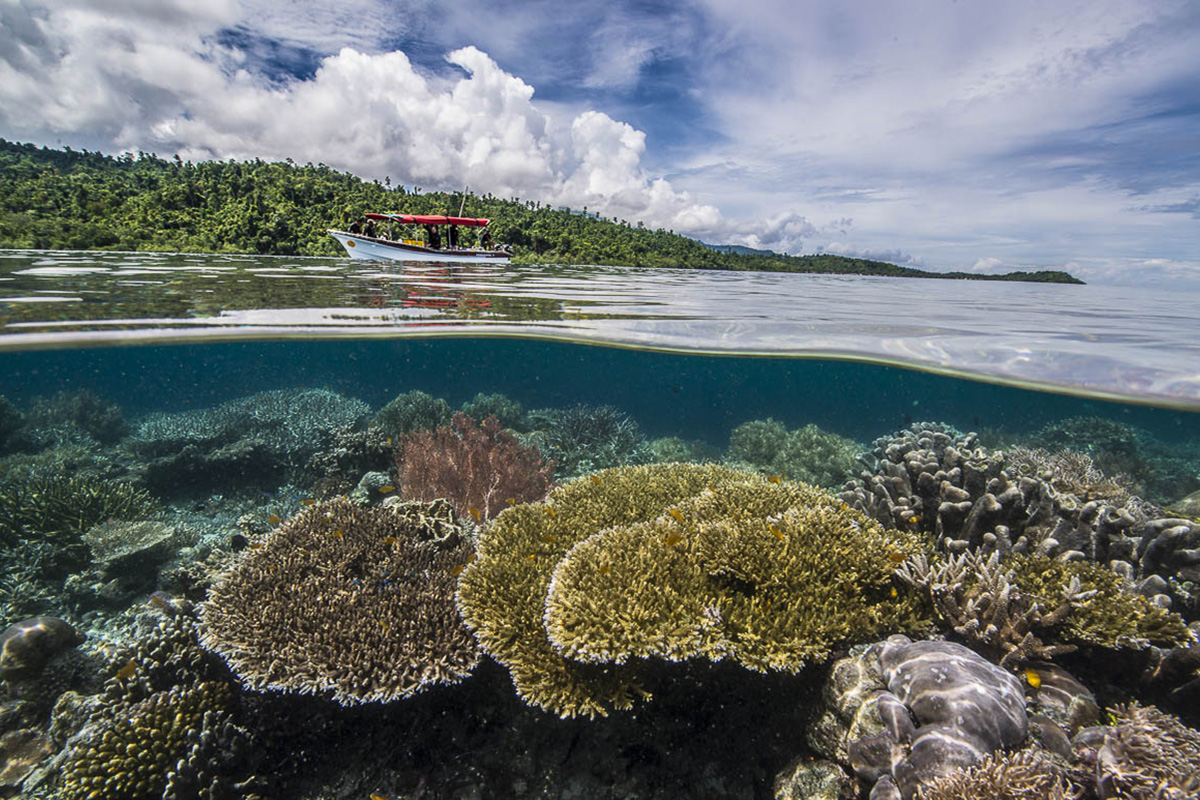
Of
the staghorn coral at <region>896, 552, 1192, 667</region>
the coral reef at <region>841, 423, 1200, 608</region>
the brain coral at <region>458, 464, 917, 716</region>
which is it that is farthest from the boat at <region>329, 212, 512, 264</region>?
the staghorn coral at <region>896, 552, 1192, 667</region>

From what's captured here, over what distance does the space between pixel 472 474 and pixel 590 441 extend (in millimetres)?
7916

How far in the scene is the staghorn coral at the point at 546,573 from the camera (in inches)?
149

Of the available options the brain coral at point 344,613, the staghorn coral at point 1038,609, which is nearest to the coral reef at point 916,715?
the staghorn coral at point 1038,609

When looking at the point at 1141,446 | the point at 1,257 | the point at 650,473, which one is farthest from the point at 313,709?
the point at 1141,446

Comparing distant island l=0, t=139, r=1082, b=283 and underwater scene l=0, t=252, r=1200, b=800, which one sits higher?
distant island l=0, t=139, r=1082, b=283

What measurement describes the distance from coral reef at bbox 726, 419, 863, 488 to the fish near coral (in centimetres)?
1302

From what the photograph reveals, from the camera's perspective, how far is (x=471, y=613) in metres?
4.41

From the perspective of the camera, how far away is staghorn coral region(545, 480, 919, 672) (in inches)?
146

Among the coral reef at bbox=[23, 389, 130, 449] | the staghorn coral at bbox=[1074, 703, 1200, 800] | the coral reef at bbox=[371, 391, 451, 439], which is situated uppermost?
the staghorn coral at bbox=[1074, 703, 1200, 800]

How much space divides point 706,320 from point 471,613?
11698 mm

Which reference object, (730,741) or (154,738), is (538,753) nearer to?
(730,741)

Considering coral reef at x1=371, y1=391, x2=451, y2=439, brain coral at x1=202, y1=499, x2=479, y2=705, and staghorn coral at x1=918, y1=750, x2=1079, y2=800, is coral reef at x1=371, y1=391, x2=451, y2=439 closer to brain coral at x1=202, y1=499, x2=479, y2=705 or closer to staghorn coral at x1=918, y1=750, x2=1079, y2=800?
brain coral at x1=202, y1=499, x2=479, y2=705

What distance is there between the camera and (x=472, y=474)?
8.95 meters

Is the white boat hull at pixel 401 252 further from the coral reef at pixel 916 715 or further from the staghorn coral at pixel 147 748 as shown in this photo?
the coral reef at pixel 916 715
